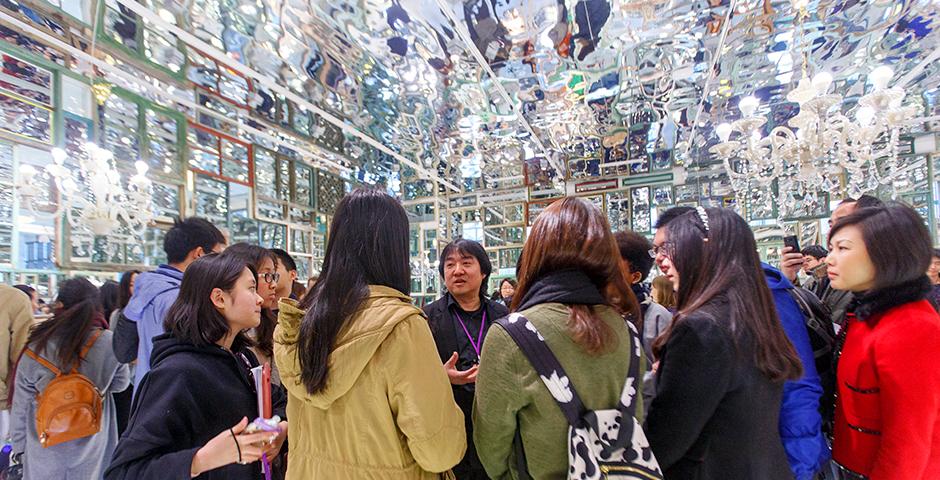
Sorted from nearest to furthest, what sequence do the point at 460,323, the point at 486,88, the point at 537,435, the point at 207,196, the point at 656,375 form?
the point at 537,435 < the point at 656,375 < the point at 460,323 < the point at 486,88 < the point at 207,196

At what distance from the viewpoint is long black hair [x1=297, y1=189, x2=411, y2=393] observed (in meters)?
1.07

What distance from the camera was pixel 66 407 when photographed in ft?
7.26

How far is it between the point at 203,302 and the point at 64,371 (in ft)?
5.58

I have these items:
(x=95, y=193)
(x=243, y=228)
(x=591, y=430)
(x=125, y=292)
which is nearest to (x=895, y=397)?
(x=591, y=430)

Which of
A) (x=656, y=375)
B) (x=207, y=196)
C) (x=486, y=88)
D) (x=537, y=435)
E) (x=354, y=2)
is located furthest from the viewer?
(x=207, y=196)

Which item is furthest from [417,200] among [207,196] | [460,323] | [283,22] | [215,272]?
[215,272]

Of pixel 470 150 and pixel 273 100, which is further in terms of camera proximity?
pixel 470 150

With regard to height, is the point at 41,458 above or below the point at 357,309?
below

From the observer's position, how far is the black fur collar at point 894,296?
1320 millimetres

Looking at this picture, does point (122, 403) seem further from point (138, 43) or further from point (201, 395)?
point (138, 43)

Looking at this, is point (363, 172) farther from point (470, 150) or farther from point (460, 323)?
point (460, 323)

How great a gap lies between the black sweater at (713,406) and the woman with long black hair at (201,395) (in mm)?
1098

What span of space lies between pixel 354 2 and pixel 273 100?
5.74ft

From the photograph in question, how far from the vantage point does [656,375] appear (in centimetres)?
134
